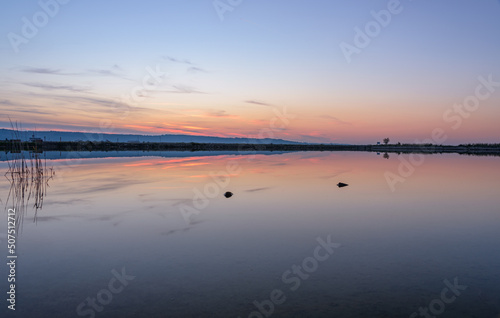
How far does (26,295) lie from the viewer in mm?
8039

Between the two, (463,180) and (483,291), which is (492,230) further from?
(463,180)

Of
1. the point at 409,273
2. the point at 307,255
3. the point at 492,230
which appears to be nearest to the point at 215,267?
the point at 307,255

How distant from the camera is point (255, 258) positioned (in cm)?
1063

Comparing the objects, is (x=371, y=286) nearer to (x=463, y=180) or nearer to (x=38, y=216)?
(x=38, y=216)

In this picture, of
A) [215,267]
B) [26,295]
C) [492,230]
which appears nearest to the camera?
[26,295]

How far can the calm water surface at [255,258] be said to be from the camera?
302 inches

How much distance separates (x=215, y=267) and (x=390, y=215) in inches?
443

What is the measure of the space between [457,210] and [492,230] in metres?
4.45

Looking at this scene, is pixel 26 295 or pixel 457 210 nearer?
pixel 26 295

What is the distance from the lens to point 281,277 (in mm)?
9148

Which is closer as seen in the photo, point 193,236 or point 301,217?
point 193,236

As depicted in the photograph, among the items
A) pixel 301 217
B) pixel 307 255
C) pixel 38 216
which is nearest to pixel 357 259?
pixel 307 255

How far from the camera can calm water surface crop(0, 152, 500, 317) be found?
766cm

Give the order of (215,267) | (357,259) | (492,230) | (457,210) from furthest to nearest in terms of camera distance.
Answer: (457,210) < (492,230) < (357,259) < (215,267)
